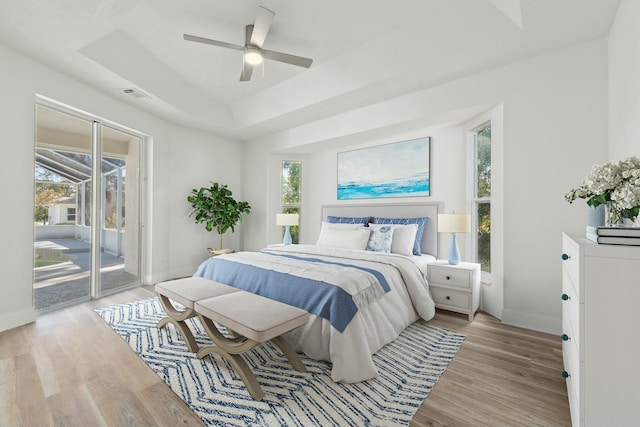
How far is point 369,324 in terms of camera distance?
2.23 meters

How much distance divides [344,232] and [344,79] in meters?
1.95

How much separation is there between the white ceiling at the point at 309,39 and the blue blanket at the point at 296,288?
224 centimetres

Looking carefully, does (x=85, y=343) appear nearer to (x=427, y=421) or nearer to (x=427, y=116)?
(x=427, y=421)

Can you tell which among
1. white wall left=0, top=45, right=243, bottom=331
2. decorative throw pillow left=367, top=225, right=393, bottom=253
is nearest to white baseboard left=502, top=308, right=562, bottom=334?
decorative throw pillow left=367, top=225, right=393, bottom=253

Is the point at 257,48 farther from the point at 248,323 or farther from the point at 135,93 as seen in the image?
the point at 248,323

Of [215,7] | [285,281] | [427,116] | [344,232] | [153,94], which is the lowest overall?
[285,281]

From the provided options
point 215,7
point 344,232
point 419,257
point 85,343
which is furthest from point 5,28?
point 419,257

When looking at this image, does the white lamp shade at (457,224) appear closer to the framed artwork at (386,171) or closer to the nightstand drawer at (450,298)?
the nightstand drawer at (450,298)

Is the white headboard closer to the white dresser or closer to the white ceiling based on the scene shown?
the white ceiling

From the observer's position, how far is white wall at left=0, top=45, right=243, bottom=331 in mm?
2766

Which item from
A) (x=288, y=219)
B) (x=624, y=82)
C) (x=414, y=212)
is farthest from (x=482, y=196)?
(x=288, y=219)

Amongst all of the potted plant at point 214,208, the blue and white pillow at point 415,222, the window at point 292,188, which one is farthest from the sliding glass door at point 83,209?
the blue and white pillow at point 415,222

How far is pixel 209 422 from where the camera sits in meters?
1.54

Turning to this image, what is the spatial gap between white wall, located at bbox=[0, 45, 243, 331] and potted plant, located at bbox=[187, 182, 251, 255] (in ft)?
0.78
